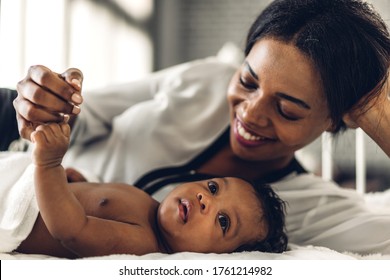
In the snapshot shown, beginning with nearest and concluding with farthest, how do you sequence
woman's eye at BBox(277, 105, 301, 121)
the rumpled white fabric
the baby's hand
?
the baby's hand
the rumpled white fabric
woman's eye at BBox(277, 105, 301, 121)

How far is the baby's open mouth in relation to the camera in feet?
3.26

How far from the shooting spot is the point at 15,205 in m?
0.92

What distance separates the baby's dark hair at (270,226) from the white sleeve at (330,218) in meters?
0.15

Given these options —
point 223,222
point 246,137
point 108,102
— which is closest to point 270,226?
point 223,222

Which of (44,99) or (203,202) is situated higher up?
(44,99)

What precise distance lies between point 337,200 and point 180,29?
10.7 ft

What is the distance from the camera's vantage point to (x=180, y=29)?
4332mm

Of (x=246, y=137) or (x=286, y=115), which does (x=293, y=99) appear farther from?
(x=246, y=137)

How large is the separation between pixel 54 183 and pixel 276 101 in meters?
0.52

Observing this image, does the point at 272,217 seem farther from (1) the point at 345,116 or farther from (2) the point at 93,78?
(2) the point at 93,78

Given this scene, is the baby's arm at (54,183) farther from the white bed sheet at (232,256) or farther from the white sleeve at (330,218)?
the white sleeve at (330,218)

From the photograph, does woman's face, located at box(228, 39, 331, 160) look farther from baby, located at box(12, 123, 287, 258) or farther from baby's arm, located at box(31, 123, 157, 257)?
baby's arm, located at box(31, 123, 157, 257)

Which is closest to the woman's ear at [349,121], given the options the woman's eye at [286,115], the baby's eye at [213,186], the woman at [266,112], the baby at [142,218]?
the woman at [266,112]

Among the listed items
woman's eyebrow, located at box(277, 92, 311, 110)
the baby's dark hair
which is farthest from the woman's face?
the baby's dark hair
